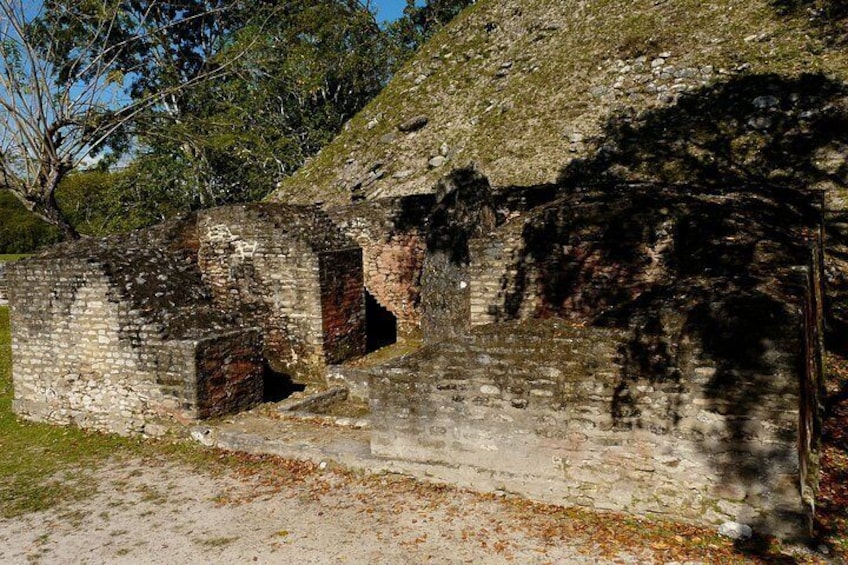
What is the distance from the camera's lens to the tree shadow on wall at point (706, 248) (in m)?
4.71

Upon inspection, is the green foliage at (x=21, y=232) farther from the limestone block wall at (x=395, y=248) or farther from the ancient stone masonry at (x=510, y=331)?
the ancient stone masonry at (x=510, y=331)

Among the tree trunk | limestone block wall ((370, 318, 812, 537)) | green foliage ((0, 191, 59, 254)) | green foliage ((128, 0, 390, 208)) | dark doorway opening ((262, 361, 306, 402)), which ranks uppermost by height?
A: green foliage ((128, 0, 390, 208))

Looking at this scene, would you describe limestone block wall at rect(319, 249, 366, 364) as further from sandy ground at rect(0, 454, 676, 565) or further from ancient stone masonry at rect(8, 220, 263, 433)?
sandy ground at rect(0, 454, 676, 565)

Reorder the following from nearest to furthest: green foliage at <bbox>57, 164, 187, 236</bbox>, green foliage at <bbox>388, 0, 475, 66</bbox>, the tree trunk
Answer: the tree trunk < green foliage at <bbox>57, 164, 187, 236</bbox> < green foliage at <bbox>388, 0, 475, 66</bbox>

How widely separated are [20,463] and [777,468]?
850 centimetres

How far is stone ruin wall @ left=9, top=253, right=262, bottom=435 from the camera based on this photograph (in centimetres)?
804

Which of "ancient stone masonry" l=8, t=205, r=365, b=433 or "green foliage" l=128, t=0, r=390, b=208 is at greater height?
"green foliage" l=128, t=0, r=390, b=208

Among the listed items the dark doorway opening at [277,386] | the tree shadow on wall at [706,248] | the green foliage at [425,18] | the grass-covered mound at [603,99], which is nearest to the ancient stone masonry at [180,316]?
the dark doorway opening at [277,386]

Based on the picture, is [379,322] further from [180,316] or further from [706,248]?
[706,248]

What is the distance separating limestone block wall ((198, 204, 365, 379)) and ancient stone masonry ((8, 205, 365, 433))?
0.07 ft

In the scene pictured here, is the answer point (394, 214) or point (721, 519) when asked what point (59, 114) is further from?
point (721, 519)

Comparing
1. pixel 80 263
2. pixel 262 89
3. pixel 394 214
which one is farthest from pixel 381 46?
pixel 80 263

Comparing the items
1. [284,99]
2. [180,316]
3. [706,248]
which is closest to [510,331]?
[706,248]

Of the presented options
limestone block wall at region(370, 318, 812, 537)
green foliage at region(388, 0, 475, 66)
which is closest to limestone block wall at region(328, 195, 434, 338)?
limestone block wall at region(370, 318, 812, 537)
